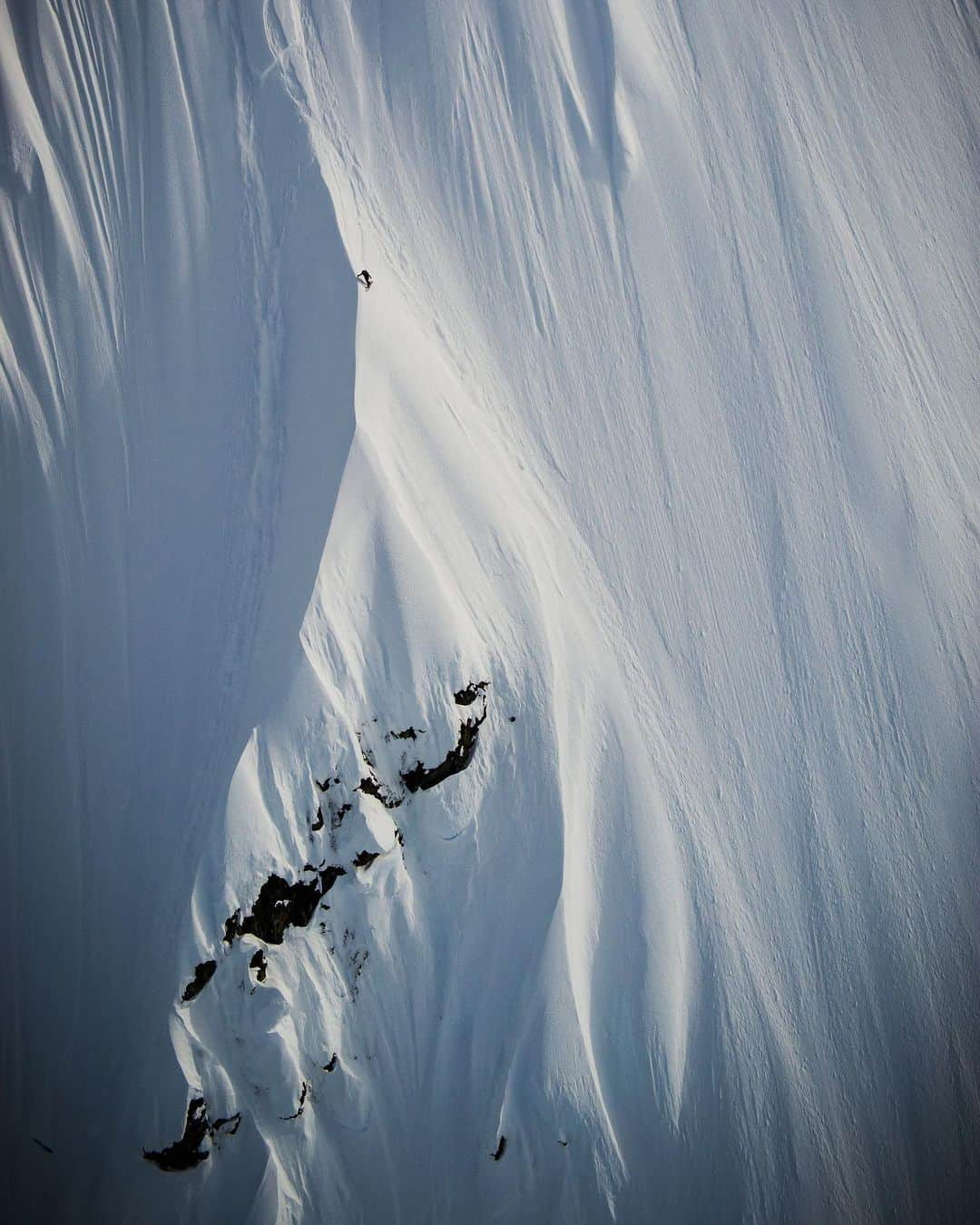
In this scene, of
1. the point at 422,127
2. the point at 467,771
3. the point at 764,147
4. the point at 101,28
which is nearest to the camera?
the point at 467,771

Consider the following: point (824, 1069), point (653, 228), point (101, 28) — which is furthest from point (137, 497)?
point (824, 1069)

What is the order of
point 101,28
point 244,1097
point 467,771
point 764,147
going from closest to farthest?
point 244,1097 < point 467,771 < point 101,28 < point 764,147

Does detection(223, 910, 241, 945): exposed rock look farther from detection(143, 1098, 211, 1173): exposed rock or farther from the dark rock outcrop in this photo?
detection(143, 1098, 211, 1173): exposed rock

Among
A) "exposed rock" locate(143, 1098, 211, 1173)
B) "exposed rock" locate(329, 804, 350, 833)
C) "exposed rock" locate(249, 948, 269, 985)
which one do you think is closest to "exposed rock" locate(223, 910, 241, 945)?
"exposed rock" locate(249, 948, 269, 985)

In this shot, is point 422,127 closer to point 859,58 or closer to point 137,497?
point 137,497

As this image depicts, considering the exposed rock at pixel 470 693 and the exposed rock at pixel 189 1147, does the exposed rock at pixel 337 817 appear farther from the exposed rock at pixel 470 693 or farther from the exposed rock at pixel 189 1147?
the exposed rock at pixel 189 1147

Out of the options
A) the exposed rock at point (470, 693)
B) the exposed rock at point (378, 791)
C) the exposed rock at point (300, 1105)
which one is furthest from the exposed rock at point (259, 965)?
the exposed rock at point (470, 693)

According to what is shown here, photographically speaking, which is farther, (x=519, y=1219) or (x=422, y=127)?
(x=422, y=127)
